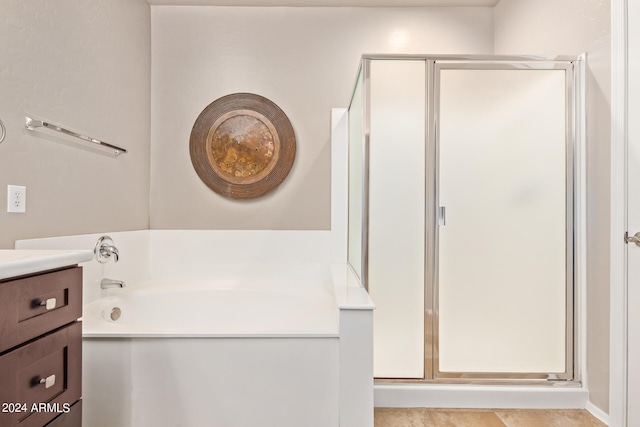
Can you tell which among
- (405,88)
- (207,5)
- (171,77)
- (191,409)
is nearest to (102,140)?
(171,77)

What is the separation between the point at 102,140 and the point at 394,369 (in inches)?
81.3

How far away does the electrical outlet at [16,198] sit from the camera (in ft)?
5.19

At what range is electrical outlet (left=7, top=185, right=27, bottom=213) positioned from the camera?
1582 mm

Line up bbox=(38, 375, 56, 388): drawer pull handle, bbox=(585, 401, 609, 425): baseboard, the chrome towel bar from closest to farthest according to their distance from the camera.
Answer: bbox=(38, 375, 56, 388): drawer pull handle, the chrome towel bar, bbox=(585, 401, 609, 425): baseboard

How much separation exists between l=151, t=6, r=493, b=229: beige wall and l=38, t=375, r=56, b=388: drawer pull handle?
6.11ft

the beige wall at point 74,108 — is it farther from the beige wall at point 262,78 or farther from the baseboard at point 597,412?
the baseboard at point 597,412

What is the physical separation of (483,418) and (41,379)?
1833mm

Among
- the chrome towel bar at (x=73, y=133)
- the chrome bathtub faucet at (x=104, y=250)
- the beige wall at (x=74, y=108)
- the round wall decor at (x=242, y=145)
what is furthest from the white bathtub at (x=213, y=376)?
the round wall decor at (x=242, y=145)

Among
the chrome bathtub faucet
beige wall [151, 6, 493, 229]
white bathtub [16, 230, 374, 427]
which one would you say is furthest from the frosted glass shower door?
the chrome bathtub faucet

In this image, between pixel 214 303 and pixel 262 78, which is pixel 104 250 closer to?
pixel 214 303

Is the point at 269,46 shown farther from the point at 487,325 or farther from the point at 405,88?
the point at 487,325

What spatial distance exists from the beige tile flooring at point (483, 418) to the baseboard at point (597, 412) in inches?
0.7

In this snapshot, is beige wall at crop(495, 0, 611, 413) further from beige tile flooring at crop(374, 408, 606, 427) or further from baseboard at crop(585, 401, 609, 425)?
beige tile flooring at crop(374, 408, 606, 427)

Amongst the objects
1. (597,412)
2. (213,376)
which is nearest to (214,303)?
(213,376)
